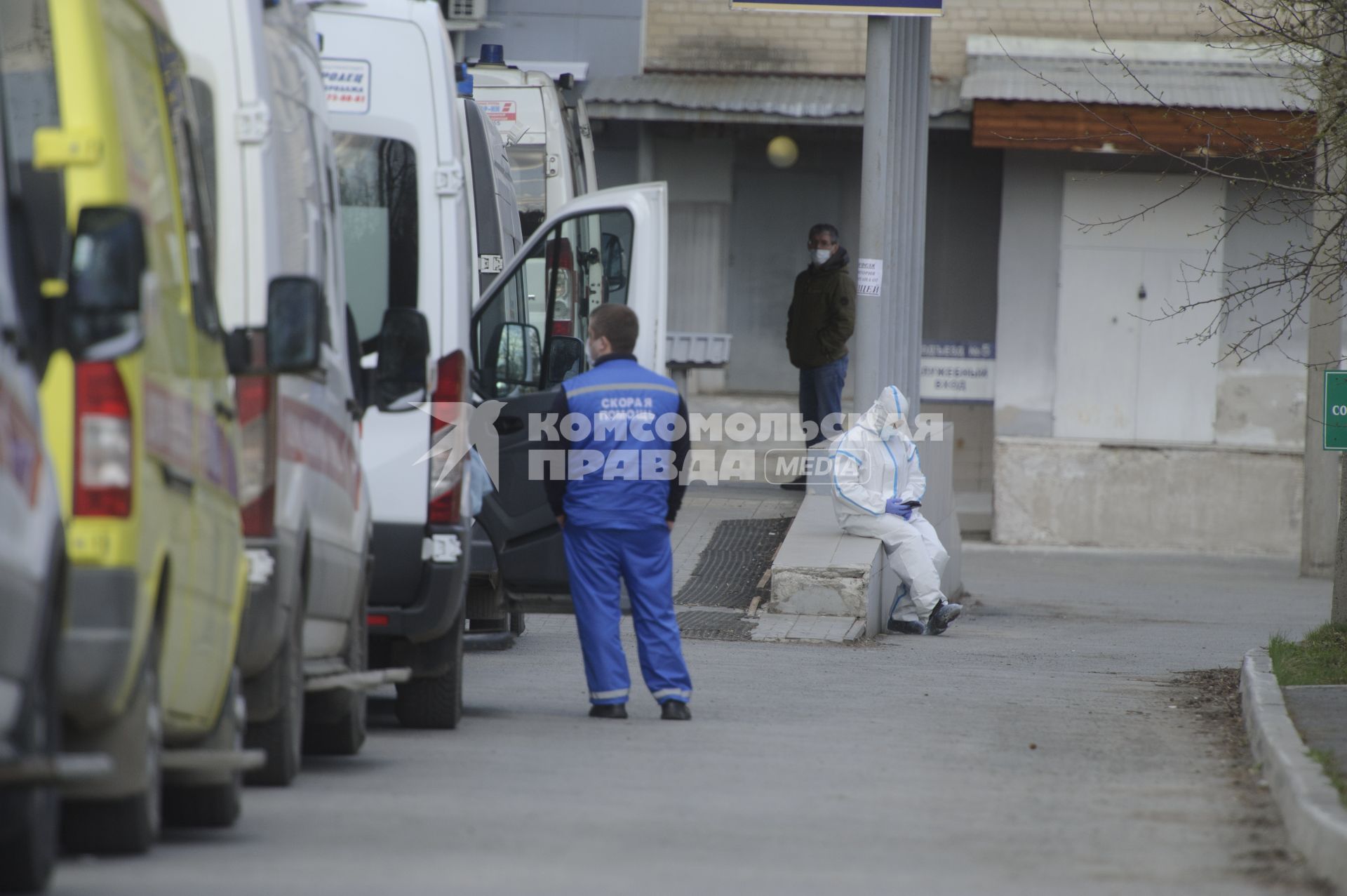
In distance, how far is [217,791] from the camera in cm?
575

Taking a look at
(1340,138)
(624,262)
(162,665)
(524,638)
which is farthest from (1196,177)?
(162,665)

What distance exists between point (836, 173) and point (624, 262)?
45.0 feet

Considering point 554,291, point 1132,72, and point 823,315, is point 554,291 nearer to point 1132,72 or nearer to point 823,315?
point 823,315

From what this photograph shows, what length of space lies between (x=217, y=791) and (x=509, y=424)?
4.31 m

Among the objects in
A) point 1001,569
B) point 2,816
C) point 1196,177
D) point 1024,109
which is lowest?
point 1001,569

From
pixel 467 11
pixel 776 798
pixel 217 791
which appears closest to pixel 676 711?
pixel 776 798

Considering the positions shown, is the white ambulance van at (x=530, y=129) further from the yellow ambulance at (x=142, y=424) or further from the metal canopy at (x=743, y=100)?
the yellow ambulance at (x=142, y=424)

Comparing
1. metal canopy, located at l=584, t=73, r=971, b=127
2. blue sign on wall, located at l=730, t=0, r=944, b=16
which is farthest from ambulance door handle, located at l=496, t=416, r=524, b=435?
metal canopy, located at l=584, t=73, r=971, b=127

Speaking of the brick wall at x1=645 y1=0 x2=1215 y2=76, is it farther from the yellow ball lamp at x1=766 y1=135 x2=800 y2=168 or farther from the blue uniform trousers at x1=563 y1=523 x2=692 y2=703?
the blue uniform trousers at x1=563 y1=523 x2=692 y2=703

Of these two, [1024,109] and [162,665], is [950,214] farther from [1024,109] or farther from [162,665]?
[162,665]

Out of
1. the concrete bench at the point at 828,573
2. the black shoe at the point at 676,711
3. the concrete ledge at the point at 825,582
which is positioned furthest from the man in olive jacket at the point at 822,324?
the black shoe at the point at 676,711

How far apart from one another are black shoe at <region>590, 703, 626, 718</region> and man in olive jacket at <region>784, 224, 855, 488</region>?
29.0 feet

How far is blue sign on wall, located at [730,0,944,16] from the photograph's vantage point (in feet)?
48.3

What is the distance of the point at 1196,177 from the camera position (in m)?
9.90
